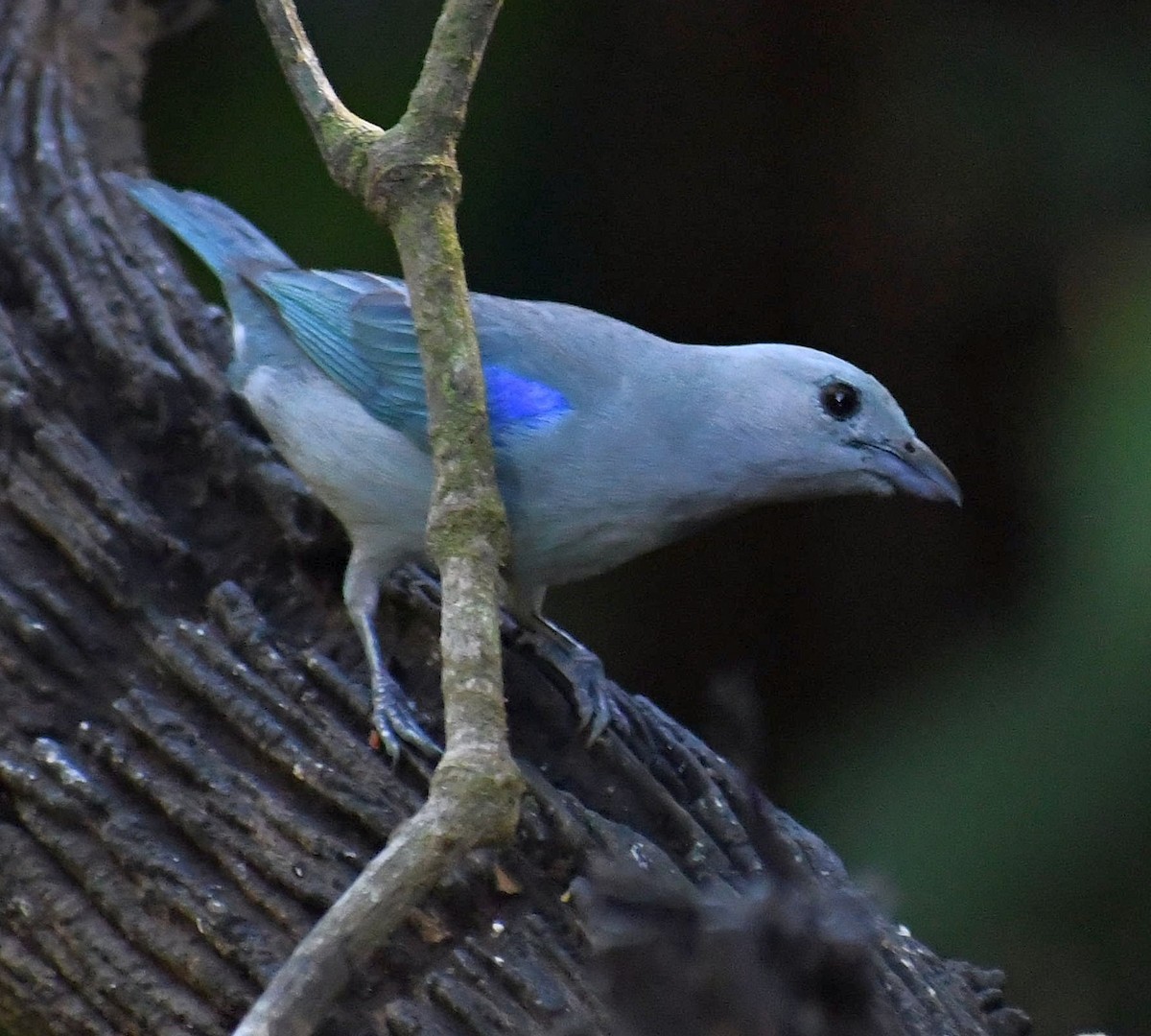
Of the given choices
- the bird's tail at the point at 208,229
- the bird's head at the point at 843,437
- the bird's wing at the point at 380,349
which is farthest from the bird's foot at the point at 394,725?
the bird's tail at the point at 208,229

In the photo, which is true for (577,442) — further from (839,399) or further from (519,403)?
(839,399)

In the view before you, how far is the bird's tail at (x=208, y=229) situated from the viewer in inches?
112

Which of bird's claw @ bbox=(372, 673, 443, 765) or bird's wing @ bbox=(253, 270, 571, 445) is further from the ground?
bird's wing @ bbox=(253, 270, 571, 445)

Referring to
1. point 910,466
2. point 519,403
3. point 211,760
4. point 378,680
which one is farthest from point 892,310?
point 211,760

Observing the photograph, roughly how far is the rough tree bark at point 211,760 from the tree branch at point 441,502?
332mm

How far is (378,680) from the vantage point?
2.31 m

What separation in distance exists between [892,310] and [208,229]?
184 centimetres

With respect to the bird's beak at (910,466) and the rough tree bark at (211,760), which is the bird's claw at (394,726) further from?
the bird's beak at (910,466)

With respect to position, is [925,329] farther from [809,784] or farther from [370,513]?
[370,513]

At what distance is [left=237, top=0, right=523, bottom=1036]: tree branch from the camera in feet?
4.53

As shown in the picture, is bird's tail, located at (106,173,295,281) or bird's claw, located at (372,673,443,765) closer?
bird's claw, located at (372,673,443,765)

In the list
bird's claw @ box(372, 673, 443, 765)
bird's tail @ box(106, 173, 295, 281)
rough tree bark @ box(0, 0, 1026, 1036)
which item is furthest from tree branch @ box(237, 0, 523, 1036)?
bird's tail @ box(106, 173, 295, 281)

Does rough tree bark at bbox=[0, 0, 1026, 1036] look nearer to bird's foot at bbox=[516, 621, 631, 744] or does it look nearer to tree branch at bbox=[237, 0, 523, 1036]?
bird's foot at bbox=[516, 621, 631, 744]

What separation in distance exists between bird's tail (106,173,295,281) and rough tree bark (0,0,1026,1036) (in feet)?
0.42
